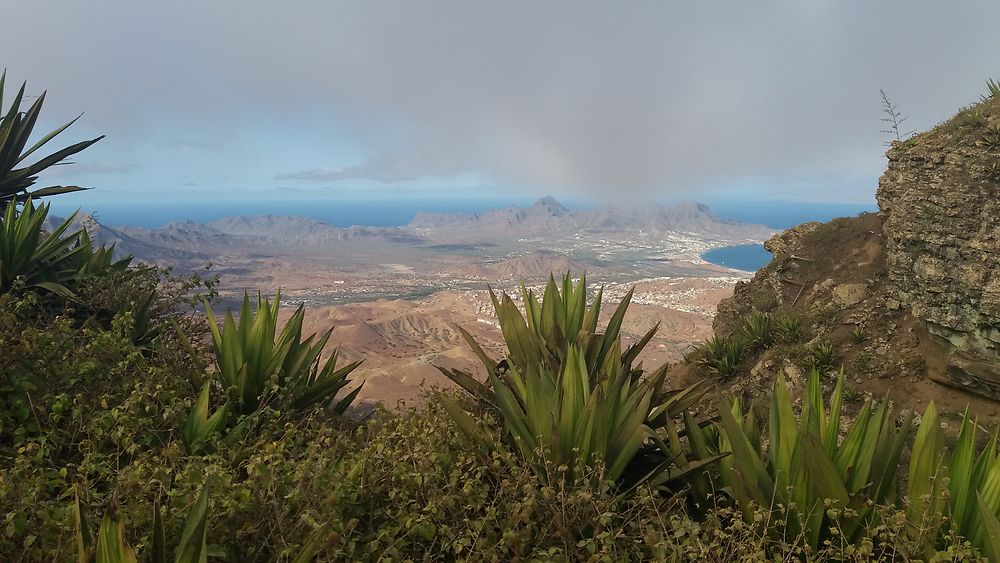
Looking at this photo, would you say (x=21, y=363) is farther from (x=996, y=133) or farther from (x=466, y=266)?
(x=466, y=266)

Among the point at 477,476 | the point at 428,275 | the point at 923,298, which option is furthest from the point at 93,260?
the point at 428,275

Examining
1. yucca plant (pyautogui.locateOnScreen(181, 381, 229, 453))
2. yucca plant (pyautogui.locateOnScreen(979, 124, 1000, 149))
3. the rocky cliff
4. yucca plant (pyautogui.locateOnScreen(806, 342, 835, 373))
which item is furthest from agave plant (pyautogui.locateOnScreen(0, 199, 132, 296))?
yucca plant (pyautogui.locateOnScreen(979, 124, 1000, 149))

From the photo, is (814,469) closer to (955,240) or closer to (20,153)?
(955,240)

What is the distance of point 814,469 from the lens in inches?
72.3

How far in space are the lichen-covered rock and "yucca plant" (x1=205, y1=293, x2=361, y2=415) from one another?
21.3ft

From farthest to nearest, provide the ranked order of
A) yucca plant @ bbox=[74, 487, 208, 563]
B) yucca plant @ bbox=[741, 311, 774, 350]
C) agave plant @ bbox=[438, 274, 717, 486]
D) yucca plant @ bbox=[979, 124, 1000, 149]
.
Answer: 1. yucca plant @ bbox=[741, 311, 774, 350]
2. yucca plant @ bbox=[979, 124, 1000, 149]
3. agave plant @ bbox=[438, 274, 717, 486]
4. yucca plant @ bbox=[74, 487, 208, 563]

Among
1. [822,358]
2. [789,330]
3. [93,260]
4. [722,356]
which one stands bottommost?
[722,356]

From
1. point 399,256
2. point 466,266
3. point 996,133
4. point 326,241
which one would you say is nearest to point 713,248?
point 466,266

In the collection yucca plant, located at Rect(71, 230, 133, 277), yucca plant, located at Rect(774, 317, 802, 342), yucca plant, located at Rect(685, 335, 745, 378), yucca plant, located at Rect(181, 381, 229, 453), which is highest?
yucca plant, located at Rect(71, 230, 133, 277)

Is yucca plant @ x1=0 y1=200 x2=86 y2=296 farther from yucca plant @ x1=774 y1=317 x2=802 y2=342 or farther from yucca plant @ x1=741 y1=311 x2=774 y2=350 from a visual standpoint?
yucca plant @ x1=774 y1=317 x2=802 y2=342

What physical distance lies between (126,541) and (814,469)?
2.29 metres

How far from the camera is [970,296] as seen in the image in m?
5.18

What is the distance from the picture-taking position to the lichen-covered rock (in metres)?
5.06

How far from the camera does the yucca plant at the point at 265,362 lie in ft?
10.7
